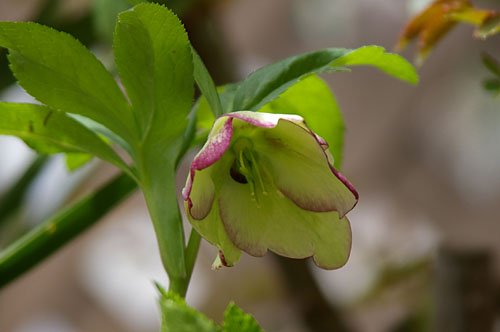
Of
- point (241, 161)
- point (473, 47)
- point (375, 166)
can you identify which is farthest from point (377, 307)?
point (241, 161)

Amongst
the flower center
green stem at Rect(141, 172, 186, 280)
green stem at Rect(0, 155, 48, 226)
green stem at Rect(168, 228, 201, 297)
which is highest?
the flower center

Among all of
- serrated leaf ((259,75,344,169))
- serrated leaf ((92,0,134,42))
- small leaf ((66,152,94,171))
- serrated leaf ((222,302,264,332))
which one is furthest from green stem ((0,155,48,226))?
serrated leaf ((222,302,264,332))

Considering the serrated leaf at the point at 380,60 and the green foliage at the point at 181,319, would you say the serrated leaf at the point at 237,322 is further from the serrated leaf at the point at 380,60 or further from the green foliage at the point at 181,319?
the serrated leaf at the point at 380,60

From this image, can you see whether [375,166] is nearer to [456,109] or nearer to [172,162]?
[456,109]

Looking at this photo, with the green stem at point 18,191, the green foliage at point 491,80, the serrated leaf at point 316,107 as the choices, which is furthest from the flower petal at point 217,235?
the green stem at point 18,191

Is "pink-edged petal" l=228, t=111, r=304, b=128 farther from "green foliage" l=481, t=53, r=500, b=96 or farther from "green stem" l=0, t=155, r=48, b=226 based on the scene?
"green stem" l=0, t=155, r=48, b=226

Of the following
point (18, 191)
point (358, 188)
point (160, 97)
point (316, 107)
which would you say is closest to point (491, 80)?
point (316, 107)
